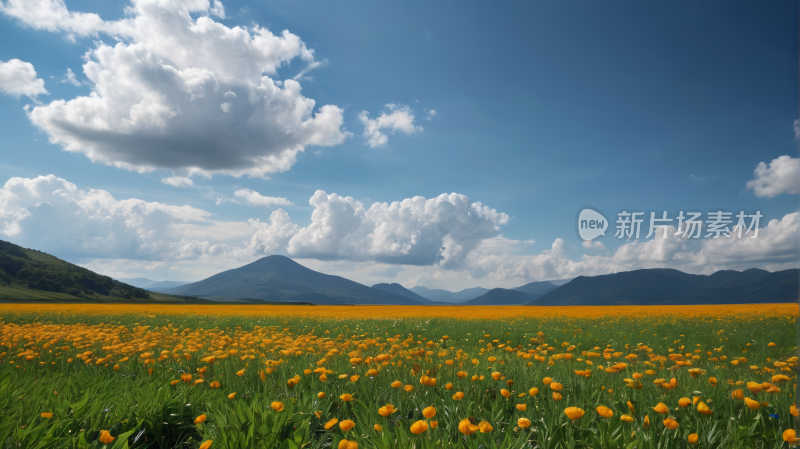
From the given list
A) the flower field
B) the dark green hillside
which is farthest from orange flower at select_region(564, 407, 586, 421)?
the dark green hillside

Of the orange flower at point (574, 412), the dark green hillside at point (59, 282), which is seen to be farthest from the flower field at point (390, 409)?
the dark green hillside at point (59, 282)

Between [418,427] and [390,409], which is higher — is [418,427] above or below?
above

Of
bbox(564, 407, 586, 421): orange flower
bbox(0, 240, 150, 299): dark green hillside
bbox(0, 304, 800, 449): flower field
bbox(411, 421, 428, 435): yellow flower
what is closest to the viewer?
bbox(411, 421, 428, 435): yellow flower

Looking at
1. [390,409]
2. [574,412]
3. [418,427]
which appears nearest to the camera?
[418,427]

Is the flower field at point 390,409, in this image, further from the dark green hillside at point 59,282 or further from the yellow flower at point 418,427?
the dark green hillside at point 59,282

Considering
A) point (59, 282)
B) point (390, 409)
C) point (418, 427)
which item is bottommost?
point (59, 282)

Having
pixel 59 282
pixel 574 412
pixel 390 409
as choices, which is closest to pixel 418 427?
pixel 390 409

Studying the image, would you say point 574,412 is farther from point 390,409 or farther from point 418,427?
point 390,409

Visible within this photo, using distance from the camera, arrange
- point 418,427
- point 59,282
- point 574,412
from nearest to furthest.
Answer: point 418,427 < point 574,412 < point 59,282

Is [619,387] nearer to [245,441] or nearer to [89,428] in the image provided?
[245,441]

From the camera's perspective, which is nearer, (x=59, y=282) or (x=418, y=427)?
(x=418, y=427)

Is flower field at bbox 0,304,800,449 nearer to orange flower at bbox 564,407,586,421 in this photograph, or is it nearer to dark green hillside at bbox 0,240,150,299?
orange flower at bbox 564,407,586,421

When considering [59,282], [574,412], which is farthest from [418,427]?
[59,282]

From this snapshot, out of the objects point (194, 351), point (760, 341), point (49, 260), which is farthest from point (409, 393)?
point (49, 260)
